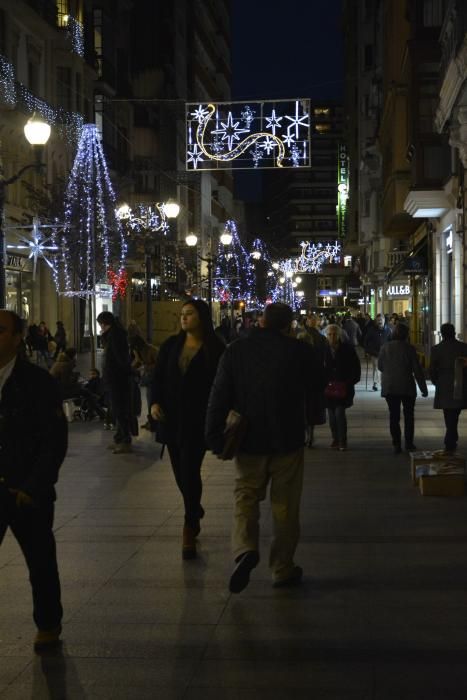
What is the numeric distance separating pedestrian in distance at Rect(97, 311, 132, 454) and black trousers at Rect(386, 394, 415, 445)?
3531 millimetres

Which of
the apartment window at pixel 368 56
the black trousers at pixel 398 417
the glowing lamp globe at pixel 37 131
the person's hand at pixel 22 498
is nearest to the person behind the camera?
the person's hand at pixel 22 498

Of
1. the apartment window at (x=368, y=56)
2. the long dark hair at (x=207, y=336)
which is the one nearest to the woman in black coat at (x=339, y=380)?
the long dark hair at (x=207, y=336)

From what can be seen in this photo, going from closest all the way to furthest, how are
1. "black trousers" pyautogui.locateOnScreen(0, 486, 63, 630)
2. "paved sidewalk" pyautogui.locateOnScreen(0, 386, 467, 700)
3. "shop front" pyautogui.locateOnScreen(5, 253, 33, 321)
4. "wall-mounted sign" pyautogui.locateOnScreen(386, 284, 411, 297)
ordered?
"paved sidewalk" pyautogui.locateOnScreen(0, 386, 467, 700) → "black trousers" pyautogui.locateOnScreen(0, 486, 63, 630) → "shop front" pyautogui.locateOnScreen(5, 253, 33, 321) → "wall-mounted sign" pyautogui.locateOnScreen(386, 284, 411, 297)

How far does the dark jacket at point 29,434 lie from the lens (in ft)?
18.1

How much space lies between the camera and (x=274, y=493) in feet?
22.9

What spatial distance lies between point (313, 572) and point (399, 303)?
2193 inches

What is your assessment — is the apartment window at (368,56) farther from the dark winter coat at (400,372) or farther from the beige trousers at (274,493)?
the beige trousers at (274,493)

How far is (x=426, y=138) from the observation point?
94.6ft

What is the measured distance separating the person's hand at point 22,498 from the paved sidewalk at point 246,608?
83cm

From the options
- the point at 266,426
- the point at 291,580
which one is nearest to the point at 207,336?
the point at 266,426

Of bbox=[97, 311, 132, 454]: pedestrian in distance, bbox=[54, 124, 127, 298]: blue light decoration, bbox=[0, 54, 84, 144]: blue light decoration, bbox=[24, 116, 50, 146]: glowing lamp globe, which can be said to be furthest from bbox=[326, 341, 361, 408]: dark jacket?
bbox=[54, 124, 127, 298]: blue light decoration

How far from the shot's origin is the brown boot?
800cm

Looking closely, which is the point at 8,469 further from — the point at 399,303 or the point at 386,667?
the point at 399,303

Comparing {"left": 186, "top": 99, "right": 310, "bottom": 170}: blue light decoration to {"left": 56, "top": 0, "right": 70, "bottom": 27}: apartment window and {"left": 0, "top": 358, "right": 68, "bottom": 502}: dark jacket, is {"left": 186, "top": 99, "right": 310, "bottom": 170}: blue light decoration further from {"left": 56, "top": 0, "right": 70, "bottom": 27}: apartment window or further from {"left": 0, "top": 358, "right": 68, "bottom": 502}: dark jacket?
{"left": 0, "top": 358, "right": 68, "bottom": 502}: dark jacket
